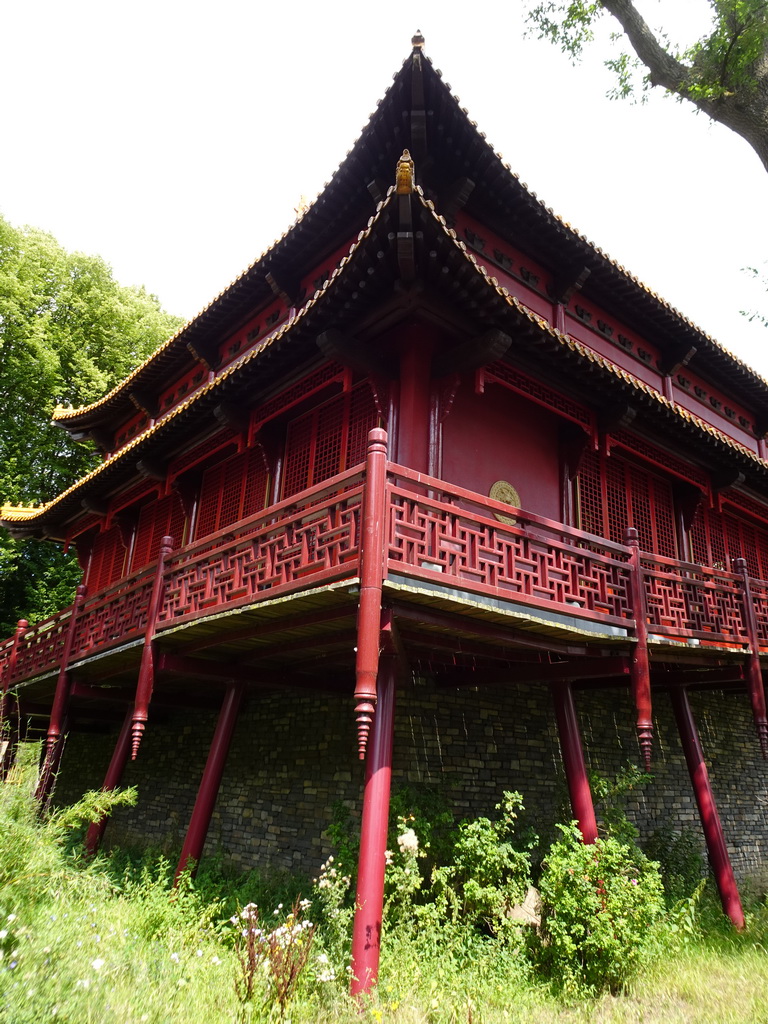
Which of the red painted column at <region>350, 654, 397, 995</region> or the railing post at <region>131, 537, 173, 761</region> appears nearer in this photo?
the red painted column at <region>350, 654, 397, 995</region>

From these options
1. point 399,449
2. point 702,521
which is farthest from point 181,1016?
point 702,521

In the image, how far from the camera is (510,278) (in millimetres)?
10273

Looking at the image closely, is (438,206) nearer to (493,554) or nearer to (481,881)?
(493,554)

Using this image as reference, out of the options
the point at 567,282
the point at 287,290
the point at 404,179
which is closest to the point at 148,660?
the point at 404,179

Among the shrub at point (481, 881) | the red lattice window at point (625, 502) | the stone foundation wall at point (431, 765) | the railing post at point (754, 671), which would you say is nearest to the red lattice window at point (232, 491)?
the stone foundation wall at point (431, 765)

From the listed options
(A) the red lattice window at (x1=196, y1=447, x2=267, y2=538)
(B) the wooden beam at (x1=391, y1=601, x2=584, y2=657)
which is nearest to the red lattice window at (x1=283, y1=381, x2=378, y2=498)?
(A) the red lattice window at (x1=196, y1=447, x2=267, y2=538)

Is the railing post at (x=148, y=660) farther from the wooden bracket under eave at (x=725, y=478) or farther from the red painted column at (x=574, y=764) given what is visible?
the wooden bracket under eave at (x=725, y=478)

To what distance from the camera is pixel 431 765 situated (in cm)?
845

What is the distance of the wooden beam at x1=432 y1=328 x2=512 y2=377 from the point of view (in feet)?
25.6

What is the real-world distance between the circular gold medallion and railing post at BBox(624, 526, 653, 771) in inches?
65.7

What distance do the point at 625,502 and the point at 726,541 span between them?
3511mm

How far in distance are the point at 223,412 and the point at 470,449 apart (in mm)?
3572

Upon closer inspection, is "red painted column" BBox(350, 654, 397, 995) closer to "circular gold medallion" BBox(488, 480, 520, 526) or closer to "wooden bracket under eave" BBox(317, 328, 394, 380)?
"circular gold medallion" BBox(488, 480, 520, 526)

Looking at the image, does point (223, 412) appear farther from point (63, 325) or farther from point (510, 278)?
point (63, 325)
